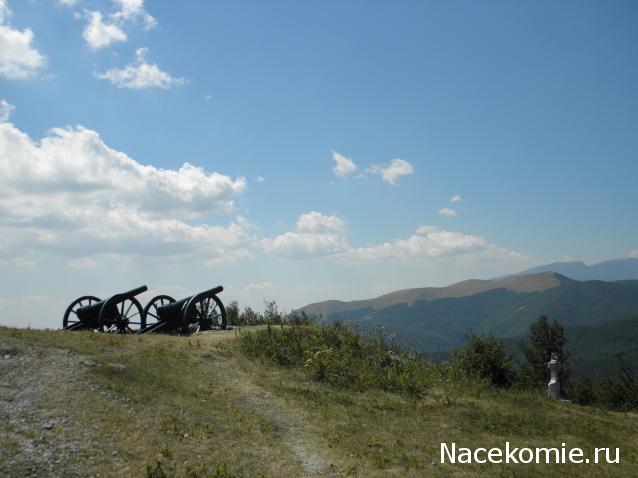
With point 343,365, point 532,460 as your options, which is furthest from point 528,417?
point 343,365

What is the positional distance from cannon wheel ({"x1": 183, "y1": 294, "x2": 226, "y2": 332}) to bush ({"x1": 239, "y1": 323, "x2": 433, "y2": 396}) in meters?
2.71

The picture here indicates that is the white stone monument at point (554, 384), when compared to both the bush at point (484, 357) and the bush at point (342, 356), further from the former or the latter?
the bush at point (484, 357)

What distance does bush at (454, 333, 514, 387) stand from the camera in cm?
2782

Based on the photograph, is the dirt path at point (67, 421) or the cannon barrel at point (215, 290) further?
the cannon barrel at point (215, 290)

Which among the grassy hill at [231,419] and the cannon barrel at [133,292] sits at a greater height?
the cannon barrel at [133,292]

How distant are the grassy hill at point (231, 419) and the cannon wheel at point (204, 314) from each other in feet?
11.0

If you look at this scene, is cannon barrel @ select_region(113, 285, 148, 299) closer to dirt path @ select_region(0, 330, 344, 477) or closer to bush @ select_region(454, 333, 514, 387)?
dirt path @ select_region(0, 330, 344, 477)

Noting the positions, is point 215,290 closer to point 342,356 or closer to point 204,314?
point 204,314

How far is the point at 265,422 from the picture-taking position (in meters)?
10.7

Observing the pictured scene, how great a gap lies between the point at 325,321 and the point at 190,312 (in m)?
5.49

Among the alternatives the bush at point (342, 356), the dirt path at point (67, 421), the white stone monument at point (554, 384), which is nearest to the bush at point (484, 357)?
the white stone monument at point (554, 384)

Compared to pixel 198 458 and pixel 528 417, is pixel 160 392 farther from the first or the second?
pixel 528 417

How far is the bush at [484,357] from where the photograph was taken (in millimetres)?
27819

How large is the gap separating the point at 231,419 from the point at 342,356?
6432 millimetres
